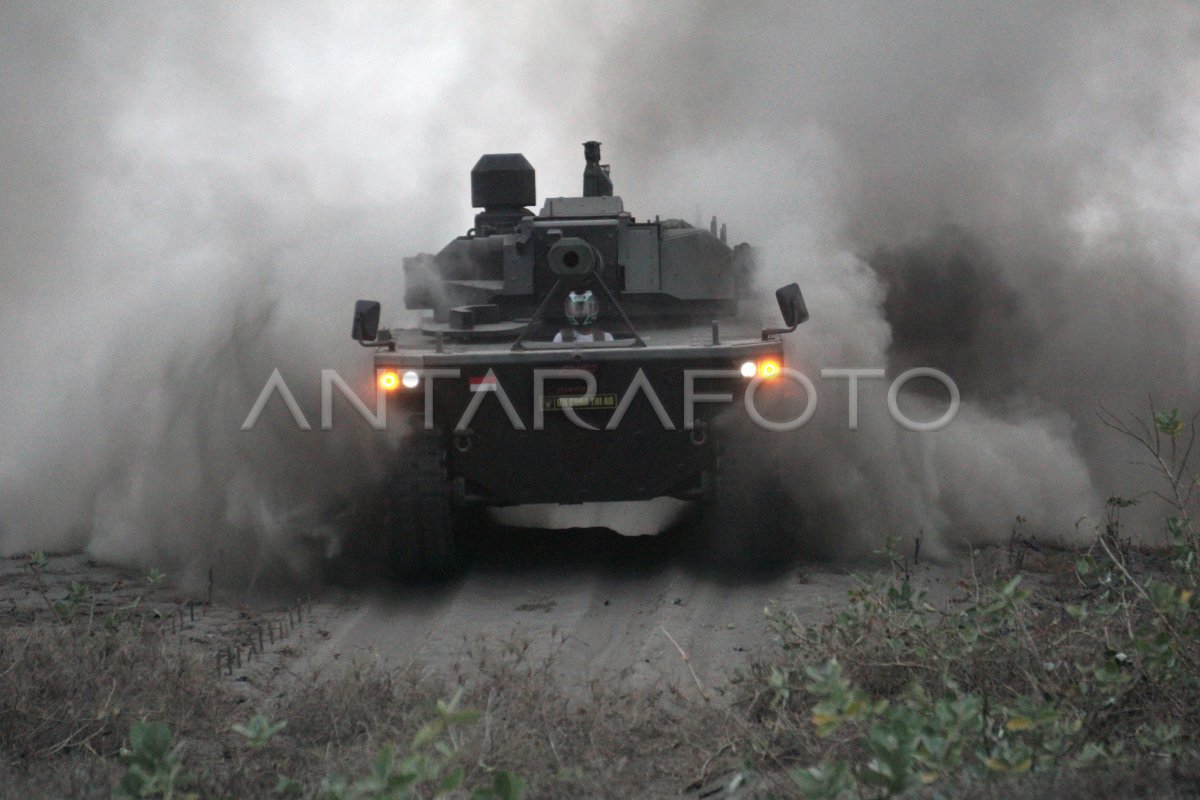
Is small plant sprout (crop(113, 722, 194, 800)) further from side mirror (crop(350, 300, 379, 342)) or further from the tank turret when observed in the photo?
the tank turret

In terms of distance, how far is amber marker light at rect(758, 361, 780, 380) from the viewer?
8.33 metres

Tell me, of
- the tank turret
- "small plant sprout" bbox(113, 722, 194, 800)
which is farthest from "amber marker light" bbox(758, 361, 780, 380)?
"small plant sprout" bbox(113, 722, 194, 800)

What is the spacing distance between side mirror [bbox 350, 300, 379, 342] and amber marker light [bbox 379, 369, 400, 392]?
0.22 metres

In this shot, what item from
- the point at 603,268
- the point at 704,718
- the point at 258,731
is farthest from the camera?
the point at 603,268

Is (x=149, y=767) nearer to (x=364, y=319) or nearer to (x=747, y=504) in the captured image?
(x=364, y=319)

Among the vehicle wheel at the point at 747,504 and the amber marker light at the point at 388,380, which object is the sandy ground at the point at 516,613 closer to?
the vehicle wheel at the point at 747,504

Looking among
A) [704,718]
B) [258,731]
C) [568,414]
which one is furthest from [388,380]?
[258,731]

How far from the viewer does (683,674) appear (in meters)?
6.26

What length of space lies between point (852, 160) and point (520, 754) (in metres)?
10.2

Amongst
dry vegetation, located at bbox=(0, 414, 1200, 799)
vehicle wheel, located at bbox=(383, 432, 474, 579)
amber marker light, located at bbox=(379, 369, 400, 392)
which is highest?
amber marker light, located at bbox=(379, 369, 400, 392)

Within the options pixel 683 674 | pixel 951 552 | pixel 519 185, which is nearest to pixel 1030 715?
pixel 683 674

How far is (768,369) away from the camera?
8.34 metres

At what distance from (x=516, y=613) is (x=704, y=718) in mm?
2402

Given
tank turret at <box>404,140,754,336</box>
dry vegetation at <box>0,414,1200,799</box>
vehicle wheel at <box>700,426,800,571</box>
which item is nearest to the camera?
dry vegetation at <box>0,414,1200,799</box>
